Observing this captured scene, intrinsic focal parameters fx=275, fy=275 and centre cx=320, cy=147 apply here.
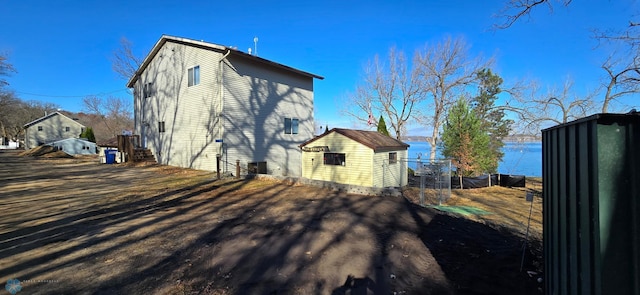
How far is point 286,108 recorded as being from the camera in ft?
63.2

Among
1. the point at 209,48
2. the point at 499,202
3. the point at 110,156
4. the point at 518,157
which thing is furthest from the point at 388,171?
the point at 110,156

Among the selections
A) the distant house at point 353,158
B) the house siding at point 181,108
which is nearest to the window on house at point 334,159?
the distant house at point 353,158

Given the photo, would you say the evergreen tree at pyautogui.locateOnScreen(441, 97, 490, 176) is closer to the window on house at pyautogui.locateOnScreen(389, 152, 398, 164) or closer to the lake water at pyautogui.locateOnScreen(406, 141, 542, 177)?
the lake water at pyautogui.locateOnScreen(406, 141, 542, 177)

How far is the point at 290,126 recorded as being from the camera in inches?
771

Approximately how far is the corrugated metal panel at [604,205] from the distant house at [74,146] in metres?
46.7

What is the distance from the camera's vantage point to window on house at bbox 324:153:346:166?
15931mm

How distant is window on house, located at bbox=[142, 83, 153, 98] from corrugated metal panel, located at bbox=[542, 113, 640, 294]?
24470 millimetres

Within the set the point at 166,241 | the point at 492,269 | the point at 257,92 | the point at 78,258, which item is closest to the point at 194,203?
the point at 166,241

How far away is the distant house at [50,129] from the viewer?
4678 centimetres

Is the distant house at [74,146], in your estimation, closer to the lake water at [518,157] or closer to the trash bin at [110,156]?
the trash bin at [110,156]

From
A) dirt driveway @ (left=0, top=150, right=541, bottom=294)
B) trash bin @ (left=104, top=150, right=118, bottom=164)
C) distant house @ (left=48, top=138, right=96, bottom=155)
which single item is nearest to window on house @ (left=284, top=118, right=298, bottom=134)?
dirt driveway @ (left=0, top=150, right=541, bottom=294)

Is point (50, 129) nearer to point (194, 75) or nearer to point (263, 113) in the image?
point (194, 75)

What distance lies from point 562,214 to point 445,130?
78.9ft

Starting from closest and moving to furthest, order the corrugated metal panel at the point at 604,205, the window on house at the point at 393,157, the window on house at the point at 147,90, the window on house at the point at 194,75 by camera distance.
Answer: the corrugated metal panel at the point at 604,205 → the window on house at the point at 393,157 → the window on house at the point at 194,75 → the window on house at the point at 147,90
